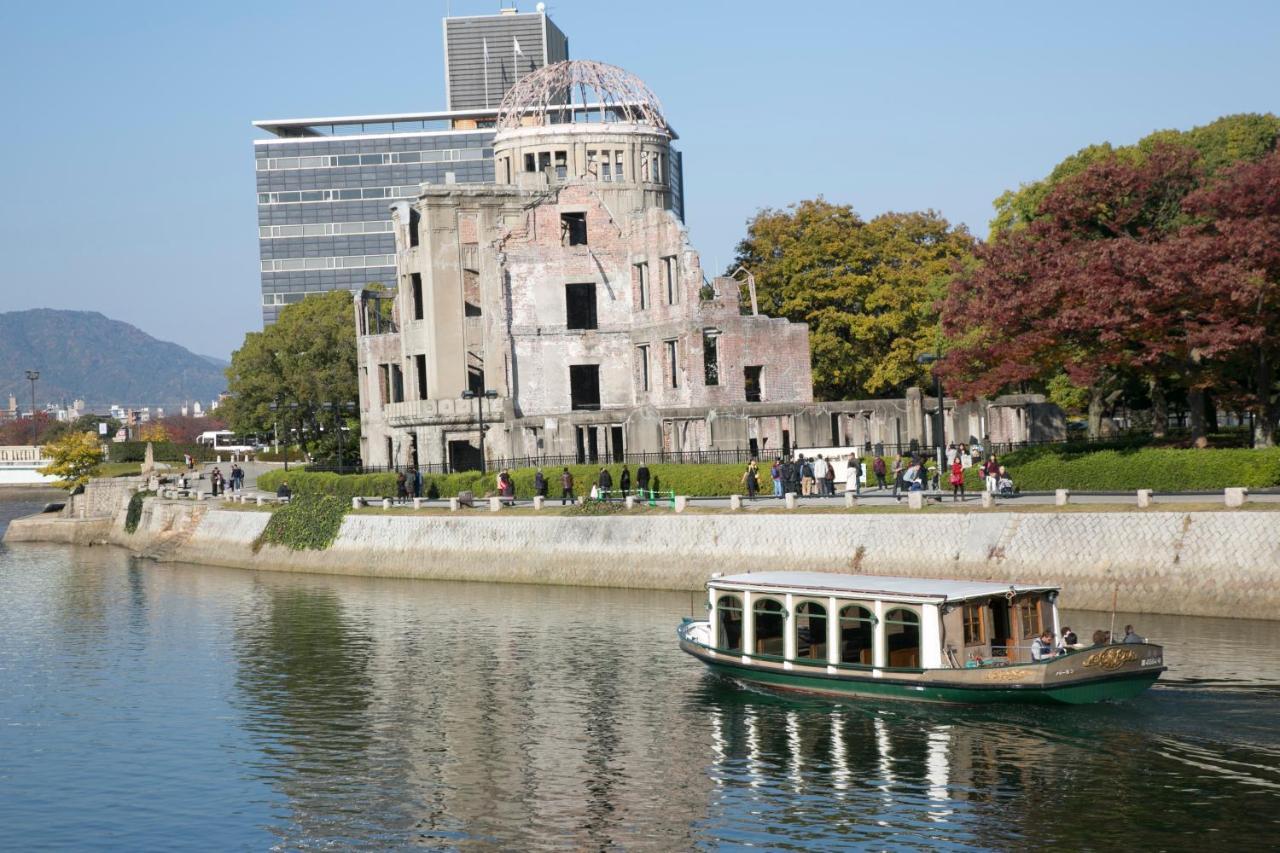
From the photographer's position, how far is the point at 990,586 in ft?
109

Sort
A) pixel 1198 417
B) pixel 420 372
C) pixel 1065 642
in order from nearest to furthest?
pixel 1065 642 < pixel 1198 417 < pixel 420 372

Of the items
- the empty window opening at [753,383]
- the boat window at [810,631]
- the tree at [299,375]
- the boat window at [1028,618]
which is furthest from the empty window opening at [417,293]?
the boat window at [1028,618]

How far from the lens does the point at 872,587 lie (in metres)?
34.2

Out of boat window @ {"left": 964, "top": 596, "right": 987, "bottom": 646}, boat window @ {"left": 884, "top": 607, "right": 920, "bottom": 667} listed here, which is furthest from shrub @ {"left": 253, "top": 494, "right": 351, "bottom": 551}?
boat window @ {"left": 964, "top": 596, "right": 987, "bottom": 646}

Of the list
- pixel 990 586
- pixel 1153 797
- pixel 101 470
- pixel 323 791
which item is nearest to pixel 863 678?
pixel 990 586

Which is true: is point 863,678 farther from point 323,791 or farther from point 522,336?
point 522,336

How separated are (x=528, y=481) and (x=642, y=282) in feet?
57.9

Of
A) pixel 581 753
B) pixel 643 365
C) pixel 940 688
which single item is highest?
pixel 643 365

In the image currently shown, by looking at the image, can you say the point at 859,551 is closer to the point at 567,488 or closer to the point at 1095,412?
the point at 567,488

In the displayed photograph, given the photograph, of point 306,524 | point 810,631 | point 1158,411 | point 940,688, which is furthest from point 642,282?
point 940,688

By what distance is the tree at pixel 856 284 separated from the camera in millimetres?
85312

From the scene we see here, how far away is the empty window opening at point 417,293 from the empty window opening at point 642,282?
1312cm

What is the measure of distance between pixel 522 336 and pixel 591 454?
910 cm

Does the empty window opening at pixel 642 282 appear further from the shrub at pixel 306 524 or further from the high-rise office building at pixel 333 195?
the high-rise office building at pixel 333 195
